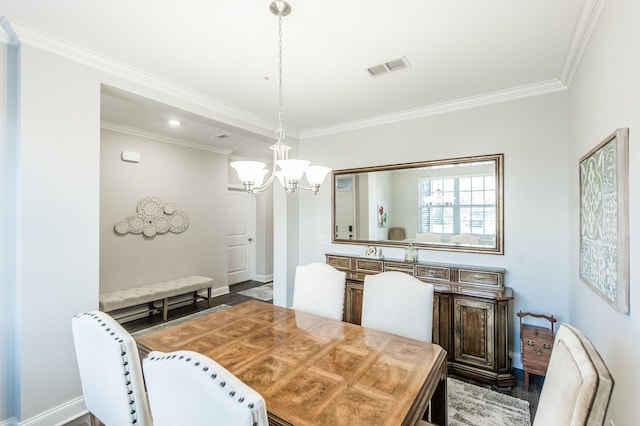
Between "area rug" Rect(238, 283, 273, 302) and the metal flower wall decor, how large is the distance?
170 cm

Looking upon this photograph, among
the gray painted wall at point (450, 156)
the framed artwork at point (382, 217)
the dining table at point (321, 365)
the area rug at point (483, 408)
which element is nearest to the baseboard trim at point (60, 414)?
the gray painted wall at point (450, 156)

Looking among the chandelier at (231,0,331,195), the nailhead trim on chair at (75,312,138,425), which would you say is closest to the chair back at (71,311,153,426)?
the nailhead trim on chair at (75,312,138,425)

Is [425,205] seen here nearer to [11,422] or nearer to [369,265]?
[369,265]

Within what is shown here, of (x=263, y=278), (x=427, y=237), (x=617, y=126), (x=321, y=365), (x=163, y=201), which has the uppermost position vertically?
(x=617, y=126)

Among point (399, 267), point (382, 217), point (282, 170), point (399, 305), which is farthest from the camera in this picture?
point (382, 217)

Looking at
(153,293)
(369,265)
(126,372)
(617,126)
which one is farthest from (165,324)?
(617,126)

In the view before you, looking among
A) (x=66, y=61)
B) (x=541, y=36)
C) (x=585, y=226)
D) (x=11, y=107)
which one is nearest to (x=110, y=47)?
(x=66, y=61)

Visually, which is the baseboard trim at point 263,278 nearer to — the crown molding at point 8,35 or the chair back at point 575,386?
the crown molding at point 8,35

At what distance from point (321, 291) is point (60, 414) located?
2.05 meters

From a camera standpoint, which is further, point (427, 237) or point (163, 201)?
point (163, 201)

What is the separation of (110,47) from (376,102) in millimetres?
2382

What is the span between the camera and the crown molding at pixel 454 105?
2.77 m

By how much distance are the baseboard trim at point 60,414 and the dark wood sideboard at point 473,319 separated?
295cm

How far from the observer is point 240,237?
646 centimetres
